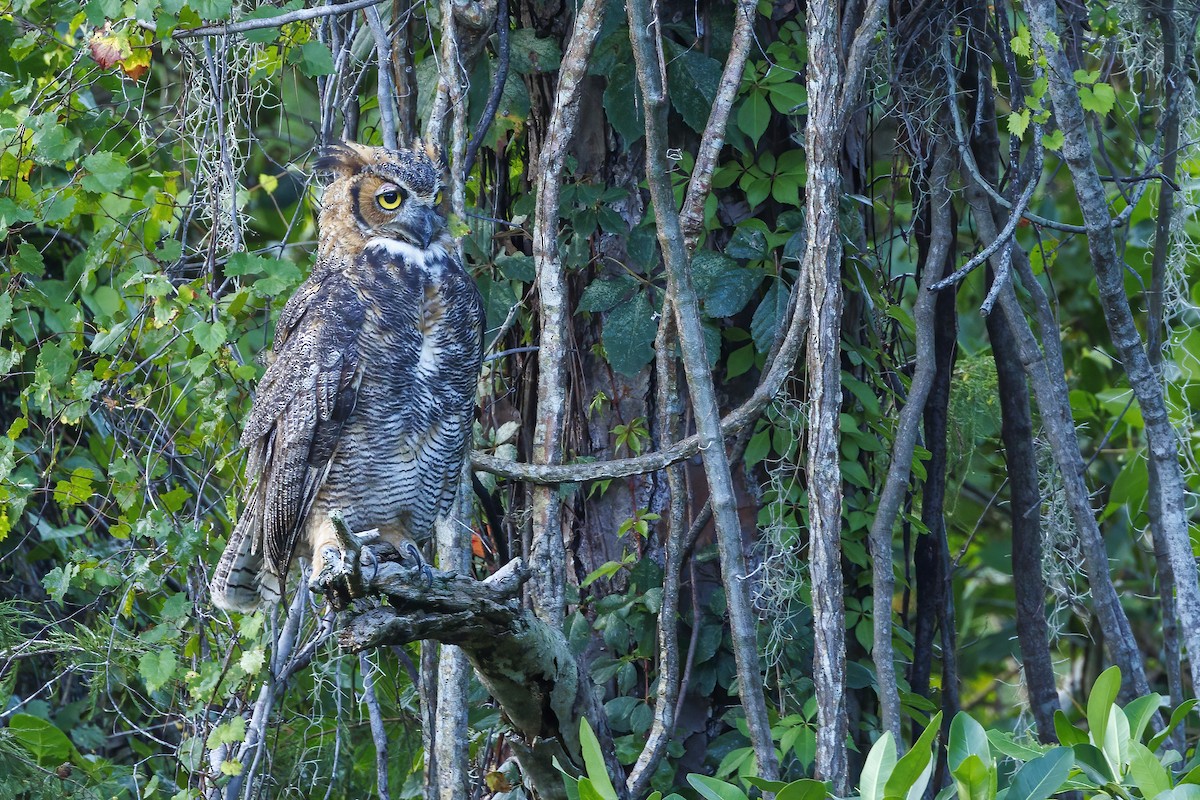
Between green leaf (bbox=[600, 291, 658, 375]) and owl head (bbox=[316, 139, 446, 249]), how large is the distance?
45 centimetres

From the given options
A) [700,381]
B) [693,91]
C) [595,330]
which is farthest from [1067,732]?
[693,91]

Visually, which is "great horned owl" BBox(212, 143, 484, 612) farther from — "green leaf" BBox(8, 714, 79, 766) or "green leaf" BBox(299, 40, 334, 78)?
"green leaf" BBox(8, 714, 79, 766)

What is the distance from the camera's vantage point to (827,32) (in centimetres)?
228

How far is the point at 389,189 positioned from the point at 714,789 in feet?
4.87

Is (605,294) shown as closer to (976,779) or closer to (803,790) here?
(803,790)

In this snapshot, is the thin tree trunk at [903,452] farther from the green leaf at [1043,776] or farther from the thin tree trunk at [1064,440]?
the green leaf at [1043,776]

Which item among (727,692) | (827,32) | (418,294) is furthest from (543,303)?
(727,692)

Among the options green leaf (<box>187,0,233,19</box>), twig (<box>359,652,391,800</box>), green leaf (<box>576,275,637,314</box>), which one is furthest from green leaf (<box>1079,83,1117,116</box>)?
twig (<box>359,652,391,800</box>)

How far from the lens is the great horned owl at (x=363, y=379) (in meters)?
2.53

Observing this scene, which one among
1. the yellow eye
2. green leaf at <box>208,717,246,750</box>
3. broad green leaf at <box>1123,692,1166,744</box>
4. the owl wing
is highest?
the yellow eye

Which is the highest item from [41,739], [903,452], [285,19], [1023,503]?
[285,19]

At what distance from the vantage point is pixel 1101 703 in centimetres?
169

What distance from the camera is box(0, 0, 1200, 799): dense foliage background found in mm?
2660

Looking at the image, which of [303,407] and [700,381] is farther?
[303,407]
